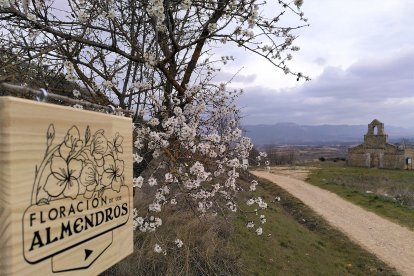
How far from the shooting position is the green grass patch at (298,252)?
9.46 meters

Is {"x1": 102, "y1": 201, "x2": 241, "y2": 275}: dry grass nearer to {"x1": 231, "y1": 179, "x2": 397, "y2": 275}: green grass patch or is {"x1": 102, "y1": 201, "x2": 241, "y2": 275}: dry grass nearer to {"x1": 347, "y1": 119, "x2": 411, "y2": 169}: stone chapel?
{"x1": 231, "y1": 179, "x2": 397, "y2": 275}: green grass patch

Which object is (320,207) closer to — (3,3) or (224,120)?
(224,120)

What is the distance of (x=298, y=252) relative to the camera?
11.0 m

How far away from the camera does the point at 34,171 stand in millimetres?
1685

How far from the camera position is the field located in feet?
22.1

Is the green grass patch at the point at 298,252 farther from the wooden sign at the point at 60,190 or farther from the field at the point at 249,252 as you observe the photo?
the wooden sign at the point at 60,190

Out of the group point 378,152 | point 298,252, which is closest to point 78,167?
point 298,252

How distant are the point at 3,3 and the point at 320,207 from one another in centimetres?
1697

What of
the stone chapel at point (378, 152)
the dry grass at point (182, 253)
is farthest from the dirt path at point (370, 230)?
the stone chapel at point (378, 152)

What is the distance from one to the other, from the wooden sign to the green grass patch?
628 cm

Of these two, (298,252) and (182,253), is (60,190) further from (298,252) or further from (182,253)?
(298,252)

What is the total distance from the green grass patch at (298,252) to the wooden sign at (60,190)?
6.28 metres

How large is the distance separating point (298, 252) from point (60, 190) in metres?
10.0

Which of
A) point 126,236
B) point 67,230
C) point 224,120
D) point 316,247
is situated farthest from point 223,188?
point 316,247
